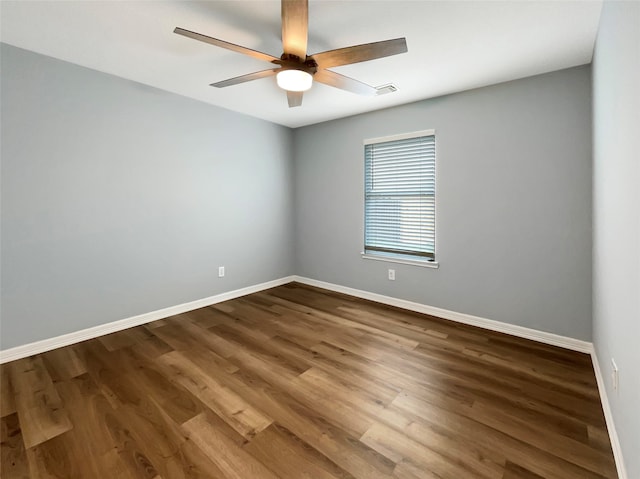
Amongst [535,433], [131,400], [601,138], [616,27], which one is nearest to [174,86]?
[131,400]

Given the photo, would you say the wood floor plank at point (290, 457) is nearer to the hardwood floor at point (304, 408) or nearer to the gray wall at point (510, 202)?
the hardwood floor at point (304, 408)

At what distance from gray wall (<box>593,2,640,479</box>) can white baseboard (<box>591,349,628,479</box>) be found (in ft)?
0.24

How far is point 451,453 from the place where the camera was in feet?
4.66

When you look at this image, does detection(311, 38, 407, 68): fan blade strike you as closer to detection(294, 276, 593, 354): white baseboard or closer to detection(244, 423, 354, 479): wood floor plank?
detection(244, 423, 354, 479): wood floor plank

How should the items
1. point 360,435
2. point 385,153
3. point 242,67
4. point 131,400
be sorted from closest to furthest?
point 360,435 → point 131,400 → point 242,67 → point 385,153

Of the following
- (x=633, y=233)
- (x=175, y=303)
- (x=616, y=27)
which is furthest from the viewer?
(x=175, y=303)

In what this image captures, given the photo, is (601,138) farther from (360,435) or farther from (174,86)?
(174,86)

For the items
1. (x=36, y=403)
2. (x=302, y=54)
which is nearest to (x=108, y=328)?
(x=36, y=403)

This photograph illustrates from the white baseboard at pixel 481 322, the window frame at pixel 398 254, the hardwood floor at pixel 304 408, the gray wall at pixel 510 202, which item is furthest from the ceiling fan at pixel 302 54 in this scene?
the white baseboard at pixel 481 322

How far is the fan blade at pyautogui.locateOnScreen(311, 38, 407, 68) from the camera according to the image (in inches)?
63.7

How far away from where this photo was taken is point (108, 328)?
280cm

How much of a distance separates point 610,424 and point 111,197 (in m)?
4.04

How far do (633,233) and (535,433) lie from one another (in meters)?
1.16

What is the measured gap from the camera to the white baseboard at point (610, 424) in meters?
1.29
